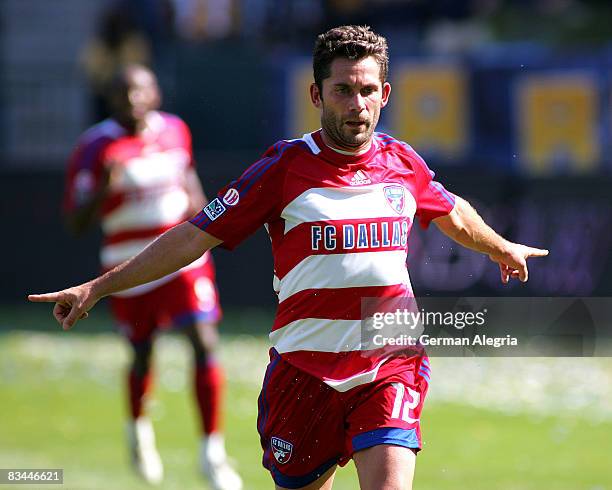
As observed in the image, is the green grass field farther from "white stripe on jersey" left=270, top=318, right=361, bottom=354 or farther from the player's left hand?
"white stripe on jersey" left=270, top=318, right=361, bottom=354

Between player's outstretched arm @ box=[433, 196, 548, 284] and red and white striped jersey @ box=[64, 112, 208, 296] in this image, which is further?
red and white striped jersey @ box=[64, 112, 208, 296]

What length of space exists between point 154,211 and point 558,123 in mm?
7760

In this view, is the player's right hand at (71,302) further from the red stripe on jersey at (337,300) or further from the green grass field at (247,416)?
the green grass field at (247,416)

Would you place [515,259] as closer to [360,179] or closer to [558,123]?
[360,179]

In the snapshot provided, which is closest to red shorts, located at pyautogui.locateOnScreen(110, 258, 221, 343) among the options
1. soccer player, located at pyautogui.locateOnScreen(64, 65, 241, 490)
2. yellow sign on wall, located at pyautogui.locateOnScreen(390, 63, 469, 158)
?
soccer player, located at pyautogui.locateOnScreen(64, 65, 241, 490)

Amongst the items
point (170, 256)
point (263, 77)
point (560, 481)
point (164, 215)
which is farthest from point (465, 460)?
point (263, 77)

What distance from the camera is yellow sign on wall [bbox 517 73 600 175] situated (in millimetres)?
15172

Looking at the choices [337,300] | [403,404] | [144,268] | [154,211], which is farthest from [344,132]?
[154,211]

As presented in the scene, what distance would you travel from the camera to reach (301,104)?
16.0 metres

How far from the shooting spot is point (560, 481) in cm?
793

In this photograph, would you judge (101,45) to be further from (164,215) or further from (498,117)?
(164,215)

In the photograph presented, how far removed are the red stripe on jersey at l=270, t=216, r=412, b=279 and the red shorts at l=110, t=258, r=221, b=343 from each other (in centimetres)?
365

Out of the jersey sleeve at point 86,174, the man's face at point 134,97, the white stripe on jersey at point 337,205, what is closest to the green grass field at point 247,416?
the jersey sleeve at point 86,174

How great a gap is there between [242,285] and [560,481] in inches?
326
